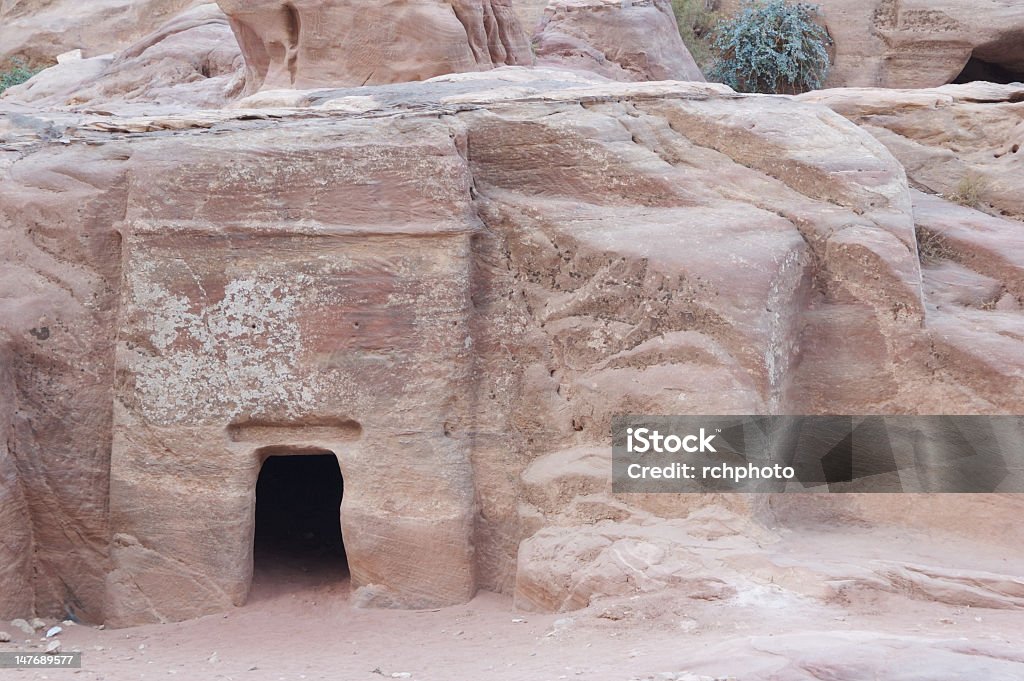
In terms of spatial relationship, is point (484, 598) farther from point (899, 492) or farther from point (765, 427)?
point (899, 492)

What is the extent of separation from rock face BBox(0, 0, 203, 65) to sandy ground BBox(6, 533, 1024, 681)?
36.3 feet

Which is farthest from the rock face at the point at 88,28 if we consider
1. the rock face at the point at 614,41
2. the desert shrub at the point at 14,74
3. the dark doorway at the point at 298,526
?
the dark doorway at the point at 298,526

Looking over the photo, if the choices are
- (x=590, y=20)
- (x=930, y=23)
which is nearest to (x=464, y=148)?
(x=590, y=20)

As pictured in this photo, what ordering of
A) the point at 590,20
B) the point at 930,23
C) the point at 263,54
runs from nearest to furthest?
the point at 263,54, the point at 590,20, the point at 930,23

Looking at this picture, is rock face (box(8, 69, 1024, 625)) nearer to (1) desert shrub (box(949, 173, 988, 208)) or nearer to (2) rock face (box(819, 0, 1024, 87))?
(1) desert shrub (box(949, 173, 988, 208))

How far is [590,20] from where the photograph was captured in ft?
42.8

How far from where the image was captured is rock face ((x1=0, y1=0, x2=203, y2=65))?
53.5 feet

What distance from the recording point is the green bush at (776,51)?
1408 centimetres

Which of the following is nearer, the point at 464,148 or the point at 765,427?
the point at 765,427

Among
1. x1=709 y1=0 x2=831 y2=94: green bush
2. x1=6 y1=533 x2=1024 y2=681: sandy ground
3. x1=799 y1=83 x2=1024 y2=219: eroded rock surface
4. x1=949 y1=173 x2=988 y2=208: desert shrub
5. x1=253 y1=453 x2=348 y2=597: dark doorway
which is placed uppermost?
x1=709 y1=0 x2=831 y2=94: green bush

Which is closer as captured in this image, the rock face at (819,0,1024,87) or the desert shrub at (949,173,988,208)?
the desert shrub at (949,173,988,208)

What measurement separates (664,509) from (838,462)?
4.44 ft

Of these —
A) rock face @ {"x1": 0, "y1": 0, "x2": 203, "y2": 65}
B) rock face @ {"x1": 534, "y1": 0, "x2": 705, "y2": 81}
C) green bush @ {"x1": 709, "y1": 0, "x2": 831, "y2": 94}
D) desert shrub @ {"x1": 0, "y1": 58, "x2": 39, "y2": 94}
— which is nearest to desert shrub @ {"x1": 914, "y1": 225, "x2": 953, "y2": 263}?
rock face @ {"x1": 534, "y1": 0, "x2": 705, "y2": 81}
